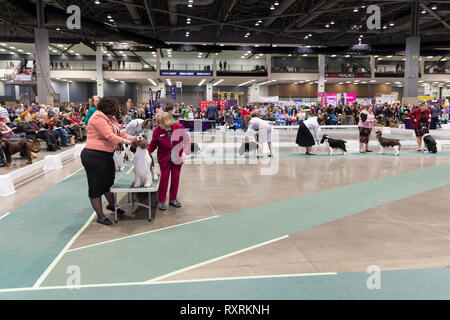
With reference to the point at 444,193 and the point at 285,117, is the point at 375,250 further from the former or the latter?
the point at 285,117

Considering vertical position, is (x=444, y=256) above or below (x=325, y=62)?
below

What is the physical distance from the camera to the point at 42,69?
18828mm

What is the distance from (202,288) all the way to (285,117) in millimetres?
23547

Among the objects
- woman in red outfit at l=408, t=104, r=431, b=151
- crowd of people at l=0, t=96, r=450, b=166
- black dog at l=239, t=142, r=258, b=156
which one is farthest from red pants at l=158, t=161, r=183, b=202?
A: woman in red outfit at l=408, t=104, r=431, b=151

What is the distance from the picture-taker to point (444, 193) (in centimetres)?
673

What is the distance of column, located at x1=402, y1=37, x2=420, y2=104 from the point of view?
24297 millimetres

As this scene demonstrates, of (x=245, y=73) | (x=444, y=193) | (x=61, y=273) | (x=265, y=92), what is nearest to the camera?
(x=61, y=273)

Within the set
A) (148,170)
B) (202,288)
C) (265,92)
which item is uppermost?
(265,92)

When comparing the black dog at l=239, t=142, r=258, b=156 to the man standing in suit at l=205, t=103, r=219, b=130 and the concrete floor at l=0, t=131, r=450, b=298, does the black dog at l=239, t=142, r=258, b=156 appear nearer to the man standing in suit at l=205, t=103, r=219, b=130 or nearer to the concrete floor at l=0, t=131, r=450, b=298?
the concrete floor at l=0, t=131, r=450, b=298

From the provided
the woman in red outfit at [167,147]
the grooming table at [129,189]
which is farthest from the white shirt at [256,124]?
the grooming table at [129,189]

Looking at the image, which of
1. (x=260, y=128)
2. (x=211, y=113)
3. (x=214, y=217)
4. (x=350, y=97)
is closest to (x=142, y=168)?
(x=214, y=217)

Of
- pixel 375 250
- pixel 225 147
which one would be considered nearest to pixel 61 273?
pixel 375 250

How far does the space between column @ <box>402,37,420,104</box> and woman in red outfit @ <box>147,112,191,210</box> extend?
73.7 feet

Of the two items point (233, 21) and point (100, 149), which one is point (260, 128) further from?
point (233, 21)
